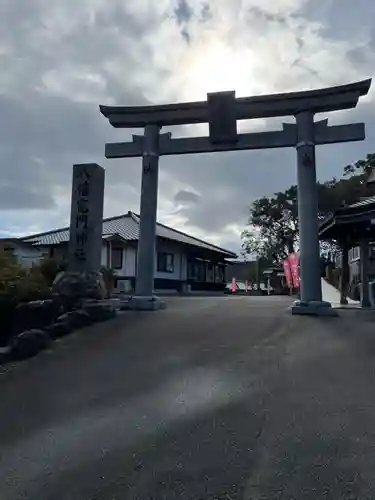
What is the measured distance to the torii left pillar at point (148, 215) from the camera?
12.9 metres

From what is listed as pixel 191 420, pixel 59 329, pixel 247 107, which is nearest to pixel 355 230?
pixel 247 107

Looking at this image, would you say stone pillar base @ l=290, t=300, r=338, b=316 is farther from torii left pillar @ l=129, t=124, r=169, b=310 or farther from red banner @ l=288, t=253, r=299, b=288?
red banner @ l=288, t=253, r=299, b=288

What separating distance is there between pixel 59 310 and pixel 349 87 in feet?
28.1

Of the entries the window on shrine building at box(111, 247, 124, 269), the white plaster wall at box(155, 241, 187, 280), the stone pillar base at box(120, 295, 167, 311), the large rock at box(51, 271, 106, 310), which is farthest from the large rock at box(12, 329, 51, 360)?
the white plaster wall at box(155, 241, 187, 280)

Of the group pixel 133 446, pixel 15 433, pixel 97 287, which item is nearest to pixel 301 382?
pixel 133 446

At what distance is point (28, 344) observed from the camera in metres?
7.44

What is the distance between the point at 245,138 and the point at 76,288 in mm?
5943

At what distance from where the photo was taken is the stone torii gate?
1191 centimetres

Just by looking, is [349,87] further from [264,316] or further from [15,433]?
[15,433]

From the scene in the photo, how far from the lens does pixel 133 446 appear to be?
4145 millimetres

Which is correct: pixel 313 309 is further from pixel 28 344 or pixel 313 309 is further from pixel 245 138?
pixel 28 344

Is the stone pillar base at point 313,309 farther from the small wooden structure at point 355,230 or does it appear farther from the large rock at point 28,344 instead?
the large rock at point 28,344

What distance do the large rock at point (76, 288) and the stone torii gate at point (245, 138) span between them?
1543 millimetres

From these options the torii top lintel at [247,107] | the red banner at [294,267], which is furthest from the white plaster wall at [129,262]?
the torii top lintel at [247,107]
